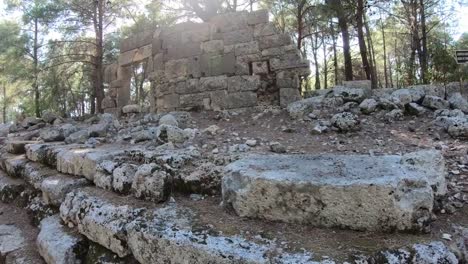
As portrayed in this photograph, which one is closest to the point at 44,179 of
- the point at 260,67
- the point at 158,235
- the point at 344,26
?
the point at 158,235

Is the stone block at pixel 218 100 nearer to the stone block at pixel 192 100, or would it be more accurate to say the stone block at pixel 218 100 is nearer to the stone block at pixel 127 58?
the stone block at pixel 192 100

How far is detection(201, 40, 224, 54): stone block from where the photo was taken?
6215 millimetres

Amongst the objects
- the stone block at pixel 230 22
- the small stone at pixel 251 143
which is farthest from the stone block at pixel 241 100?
the small stone at pixel 251 143

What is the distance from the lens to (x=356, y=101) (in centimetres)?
506

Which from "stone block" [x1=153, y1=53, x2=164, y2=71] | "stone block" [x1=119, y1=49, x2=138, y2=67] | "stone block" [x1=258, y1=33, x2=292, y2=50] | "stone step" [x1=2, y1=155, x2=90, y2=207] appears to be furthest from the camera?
"stone block" [x1=119, y1=49, x2=138, y2=67]

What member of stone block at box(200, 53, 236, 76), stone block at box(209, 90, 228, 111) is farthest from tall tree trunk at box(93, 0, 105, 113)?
stone block at box(209, 90, 228, 111)

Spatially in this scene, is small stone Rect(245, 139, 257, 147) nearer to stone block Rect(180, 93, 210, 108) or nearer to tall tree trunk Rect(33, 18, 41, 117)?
stone block Rect(180, 93, 210, 108)

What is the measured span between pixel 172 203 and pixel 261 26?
430 cm

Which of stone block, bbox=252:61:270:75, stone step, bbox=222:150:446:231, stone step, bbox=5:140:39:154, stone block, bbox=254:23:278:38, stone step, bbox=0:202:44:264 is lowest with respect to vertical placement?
stone step, bbox=0:202:44:264

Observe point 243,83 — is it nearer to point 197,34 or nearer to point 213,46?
point 213,46

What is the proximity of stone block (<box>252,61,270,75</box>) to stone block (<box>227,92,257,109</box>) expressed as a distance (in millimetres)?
384

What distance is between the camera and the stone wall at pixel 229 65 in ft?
19.6

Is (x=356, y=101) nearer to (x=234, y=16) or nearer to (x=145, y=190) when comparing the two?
(x=234, y=16)

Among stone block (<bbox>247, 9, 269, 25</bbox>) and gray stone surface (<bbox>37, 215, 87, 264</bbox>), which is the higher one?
stone block (<bbox>247, 9, 269, 25</bbox>)
